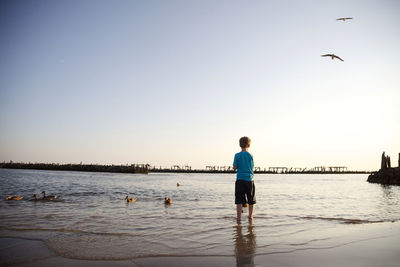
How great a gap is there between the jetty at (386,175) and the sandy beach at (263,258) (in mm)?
38611

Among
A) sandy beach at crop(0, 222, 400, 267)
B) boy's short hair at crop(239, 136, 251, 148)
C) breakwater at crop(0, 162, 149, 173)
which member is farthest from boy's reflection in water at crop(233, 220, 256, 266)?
breakwater at crop(0, 162, 149, 173)

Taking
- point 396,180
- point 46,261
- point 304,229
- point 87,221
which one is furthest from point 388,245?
point 396,180

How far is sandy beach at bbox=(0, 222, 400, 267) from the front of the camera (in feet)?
10.7

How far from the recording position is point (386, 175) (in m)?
36.9

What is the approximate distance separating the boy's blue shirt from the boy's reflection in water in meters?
1.17

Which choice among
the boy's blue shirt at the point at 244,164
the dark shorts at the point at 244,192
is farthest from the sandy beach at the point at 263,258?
the boy's blue shirt at the point at 244,164

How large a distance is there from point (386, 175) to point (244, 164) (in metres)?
40.4

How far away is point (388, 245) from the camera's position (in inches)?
163

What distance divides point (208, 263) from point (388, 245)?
309cm

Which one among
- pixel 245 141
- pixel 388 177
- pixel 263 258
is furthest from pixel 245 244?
pixel 388 177

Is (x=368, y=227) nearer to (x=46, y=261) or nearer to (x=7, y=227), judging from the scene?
(x=46, y=261)

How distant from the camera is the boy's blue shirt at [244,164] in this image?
251 inches

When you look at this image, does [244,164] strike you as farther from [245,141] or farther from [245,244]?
[245,244]

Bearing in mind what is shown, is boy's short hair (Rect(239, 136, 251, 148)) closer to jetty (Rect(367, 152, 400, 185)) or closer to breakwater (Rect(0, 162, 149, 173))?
jetty (Rect(367, 152, 400, 185))
